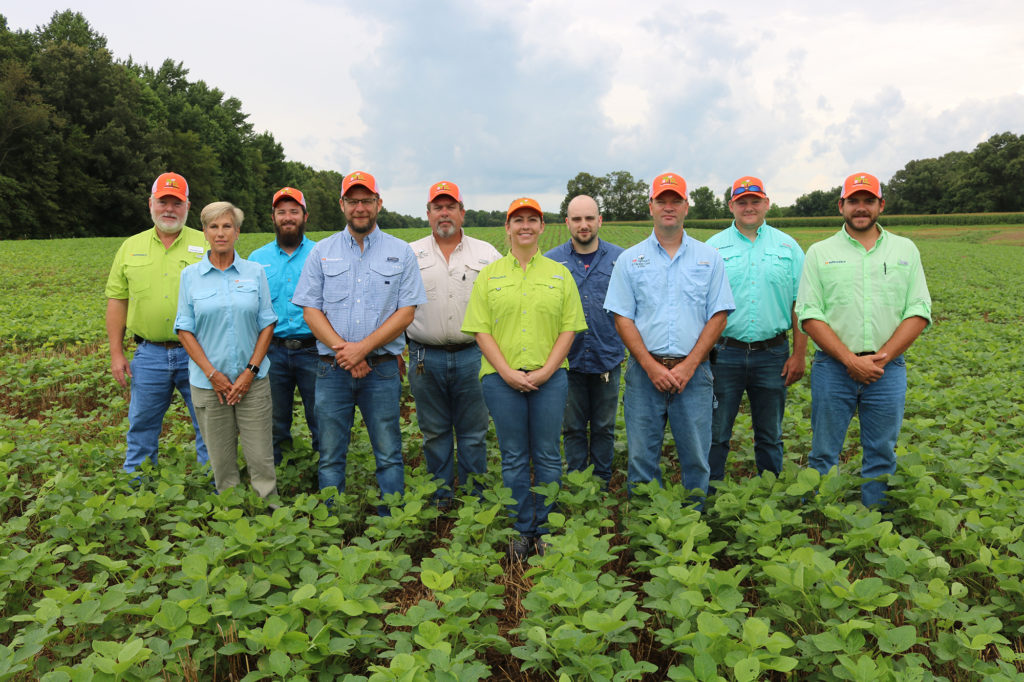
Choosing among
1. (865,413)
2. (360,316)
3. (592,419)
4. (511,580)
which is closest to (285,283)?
(360,316)

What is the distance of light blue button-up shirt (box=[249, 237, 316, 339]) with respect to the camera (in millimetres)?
4805

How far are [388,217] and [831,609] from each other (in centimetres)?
11259

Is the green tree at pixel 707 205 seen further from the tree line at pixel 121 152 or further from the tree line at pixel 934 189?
the tree line at pixel 121 152

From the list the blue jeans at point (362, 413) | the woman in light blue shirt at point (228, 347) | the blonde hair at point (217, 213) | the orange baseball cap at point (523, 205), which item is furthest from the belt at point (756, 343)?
the blonde hair at point (217, 213)

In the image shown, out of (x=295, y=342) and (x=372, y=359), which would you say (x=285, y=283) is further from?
(x=372, y=359)

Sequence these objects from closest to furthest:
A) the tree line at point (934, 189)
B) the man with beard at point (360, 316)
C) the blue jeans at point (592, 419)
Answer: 1. the man with beard at point (360, 316)
2. the blue jeans at point (592, 419)
3. the tree line at point (934, 189)

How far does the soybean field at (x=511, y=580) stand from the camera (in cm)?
253

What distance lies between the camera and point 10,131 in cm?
4134

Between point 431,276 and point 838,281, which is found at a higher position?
point 431,276

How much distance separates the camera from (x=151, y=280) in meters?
4.52

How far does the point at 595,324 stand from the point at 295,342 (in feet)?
7.40

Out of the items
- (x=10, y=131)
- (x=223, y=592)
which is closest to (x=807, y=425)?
(x=223, y=592)

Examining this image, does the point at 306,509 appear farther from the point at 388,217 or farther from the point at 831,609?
the point at 388,217

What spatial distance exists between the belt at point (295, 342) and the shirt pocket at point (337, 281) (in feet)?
2.09
